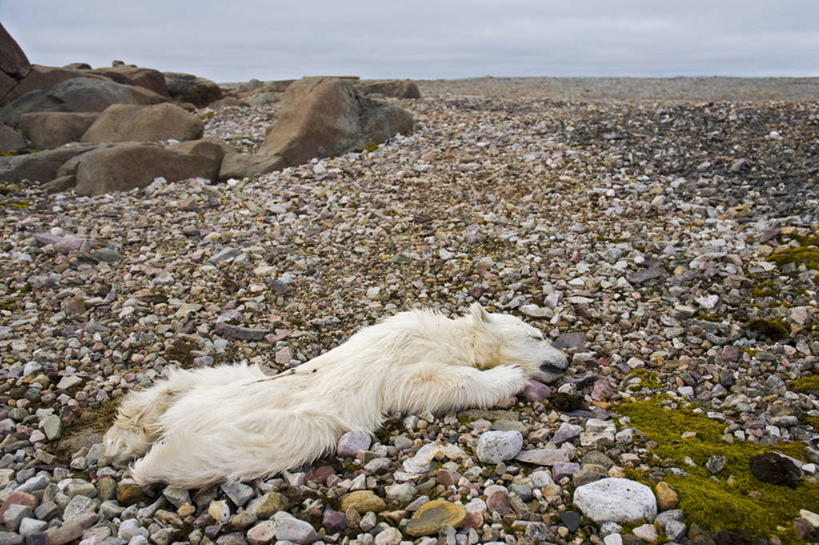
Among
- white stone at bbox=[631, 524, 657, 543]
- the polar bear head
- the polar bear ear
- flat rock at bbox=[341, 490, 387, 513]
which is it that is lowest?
flat rock at bbox=[341, 490, 387, 513]

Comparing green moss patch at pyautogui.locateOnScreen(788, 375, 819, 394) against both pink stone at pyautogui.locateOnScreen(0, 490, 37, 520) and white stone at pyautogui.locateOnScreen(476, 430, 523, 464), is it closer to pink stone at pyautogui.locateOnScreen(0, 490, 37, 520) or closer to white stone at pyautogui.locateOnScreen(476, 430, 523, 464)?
white stone at pyautogui.locateOnScreen(476, 430, 523, 464)

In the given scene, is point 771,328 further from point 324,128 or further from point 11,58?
point 11,58

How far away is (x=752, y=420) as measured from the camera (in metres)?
4.91

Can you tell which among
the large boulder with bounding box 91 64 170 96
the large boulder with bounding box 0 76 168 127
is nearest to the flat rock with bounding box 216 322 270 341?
the large boulder with bounding box 0 76 168 127

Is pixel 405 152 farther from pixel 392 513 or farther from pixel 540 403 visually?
pixel 392 513

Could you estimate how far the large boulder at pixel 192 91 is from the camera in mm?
25750

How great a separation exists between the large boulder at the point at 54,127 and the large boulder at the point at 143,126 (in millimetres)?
832

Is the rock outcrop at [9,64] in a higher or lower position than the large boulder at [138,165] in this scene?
higher

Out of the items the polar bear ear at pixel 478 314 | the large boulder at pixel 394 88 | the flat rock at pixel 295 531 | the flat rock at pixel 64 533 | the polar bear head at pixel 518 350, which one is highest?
the large boulder at pixel 394 88

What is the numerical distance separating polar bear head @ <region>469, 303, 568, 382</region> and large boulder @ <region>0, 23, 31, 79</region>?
21282 millimetres

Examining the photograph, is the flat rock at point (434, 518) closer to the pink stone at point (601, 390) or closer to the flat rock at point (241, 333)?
the pink stone at point (601, 390)

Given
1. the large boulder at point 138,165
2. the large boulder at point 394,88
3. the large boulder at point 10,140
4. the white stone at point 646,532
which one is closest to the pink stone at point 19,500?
the white stone at point 646,532

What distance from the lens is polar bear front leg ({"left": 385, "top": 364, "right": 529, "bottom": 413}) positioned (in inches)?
203

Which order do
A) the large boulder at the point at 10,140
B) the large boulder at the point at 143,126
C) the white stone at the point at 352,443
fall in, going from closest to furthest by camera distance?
the white stone at the point at 352,443 < the large boulder at the point at 143,126 < the large boulder at the point at 10,140
